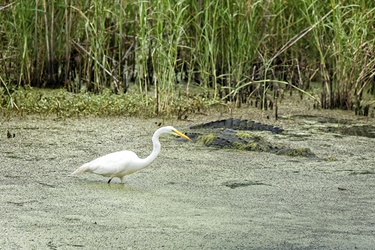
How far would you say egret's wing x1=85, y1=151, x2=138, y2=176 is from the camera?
4.11 m

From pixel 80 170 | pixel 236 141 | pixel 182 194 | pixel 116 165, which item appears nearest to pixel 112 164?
pixel 116 165

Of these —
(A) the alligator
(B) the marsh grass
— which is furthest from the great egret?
(B) the marsh grass

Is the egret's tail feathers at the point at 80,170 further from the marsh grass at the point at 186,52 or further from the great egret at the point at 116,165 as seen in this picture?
the marsh grass at the point at 186,52

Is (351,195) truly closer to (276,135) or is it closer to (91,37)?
(276,135)

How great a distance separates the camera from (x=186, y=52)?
25.1ft

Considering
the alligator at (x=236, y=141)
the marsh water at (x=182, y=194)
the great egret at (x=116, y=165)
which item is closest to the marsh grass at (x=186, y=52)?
the alligator at (x=236, y=141)

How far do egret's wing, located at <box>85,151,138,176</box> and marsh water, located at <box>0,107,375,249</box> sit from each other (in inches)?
3.8

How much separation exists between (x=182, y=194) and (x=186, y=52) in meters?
3.73

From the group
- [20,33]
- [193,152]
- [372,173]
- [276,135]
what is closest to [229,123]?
[276,135]

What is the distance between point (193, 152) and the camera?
203 inches

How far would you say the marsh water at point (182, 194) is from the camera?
3.29 metres

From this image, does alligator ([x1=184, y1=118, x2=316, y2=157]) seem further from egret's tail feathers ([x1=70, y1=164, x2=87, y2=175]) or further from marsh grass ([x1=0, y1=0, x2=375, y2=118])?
egret's tail feathers ([x1=70, y1=164, x2=87, y2=175])

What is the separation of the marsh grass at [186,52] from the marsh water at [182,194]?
87 centimetres

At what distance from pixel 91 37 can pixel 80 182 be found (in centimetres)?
302
